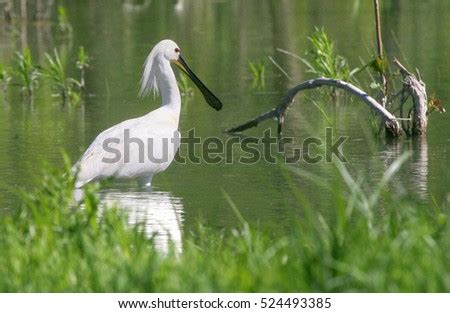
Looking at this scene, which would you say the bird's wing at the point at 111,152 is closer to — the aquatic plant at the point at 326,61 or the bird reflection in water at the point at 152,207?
the bird reflection in water at the point at 152,207

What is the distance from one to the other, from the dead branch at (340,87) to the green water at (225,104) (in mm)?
183

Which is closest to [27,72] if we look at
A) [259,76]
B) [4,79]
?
[4,79]

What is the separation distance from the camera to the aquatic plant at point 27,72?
47.6ft

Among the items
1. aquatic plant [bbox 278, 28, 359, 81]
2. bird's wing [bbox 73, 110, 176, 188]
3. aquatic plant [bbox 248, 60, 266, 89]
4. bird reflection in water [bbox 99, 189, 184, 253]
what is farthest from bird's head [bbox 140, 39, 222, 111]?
aquatic plant [bbox 248, 60, 266, 89]

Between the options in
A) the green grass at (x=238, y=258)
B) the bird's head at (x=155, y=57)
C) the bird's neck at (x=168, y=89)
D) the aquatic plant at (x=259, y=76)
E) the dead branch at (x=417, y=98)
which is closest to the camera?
the green grass at (x=238, y=258)

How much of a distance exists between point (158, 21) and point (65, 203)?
20.2m

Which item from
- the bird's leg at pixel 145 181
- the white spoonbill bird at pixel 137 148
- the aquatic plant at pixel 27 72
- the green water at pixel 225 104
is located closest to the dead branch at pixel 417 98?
the green water at pixel 225 104

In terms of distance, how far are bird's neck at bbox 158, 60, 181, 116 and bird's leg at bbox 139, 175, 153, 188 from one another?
2.37ft

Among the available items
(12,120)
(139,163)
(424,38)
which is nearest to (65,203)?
(139,163)

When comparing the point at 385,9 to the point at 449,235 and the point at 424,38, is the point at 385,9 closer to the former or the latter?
the point at 424,38

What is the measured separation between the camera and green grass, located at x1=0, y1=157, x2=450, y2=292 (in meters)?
5.29

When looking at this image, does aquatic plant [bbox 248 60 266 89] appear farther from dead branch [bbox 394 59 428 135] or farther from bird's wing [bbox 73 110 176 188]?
bird's wing [bbox 73 110 176 188]

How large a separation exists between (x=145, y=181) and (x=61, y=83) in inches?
201

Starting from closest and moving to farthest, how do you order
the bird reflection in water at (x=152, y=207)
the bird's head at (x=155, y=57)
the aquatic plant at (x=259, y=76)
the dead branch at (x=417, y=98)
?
the bird reflection in water at (x=152, y=207) → the bird's head at (x=155, y=57) → the dead branch at (x=417, y=98) → the aquatic plant at (x=259, y=76)
